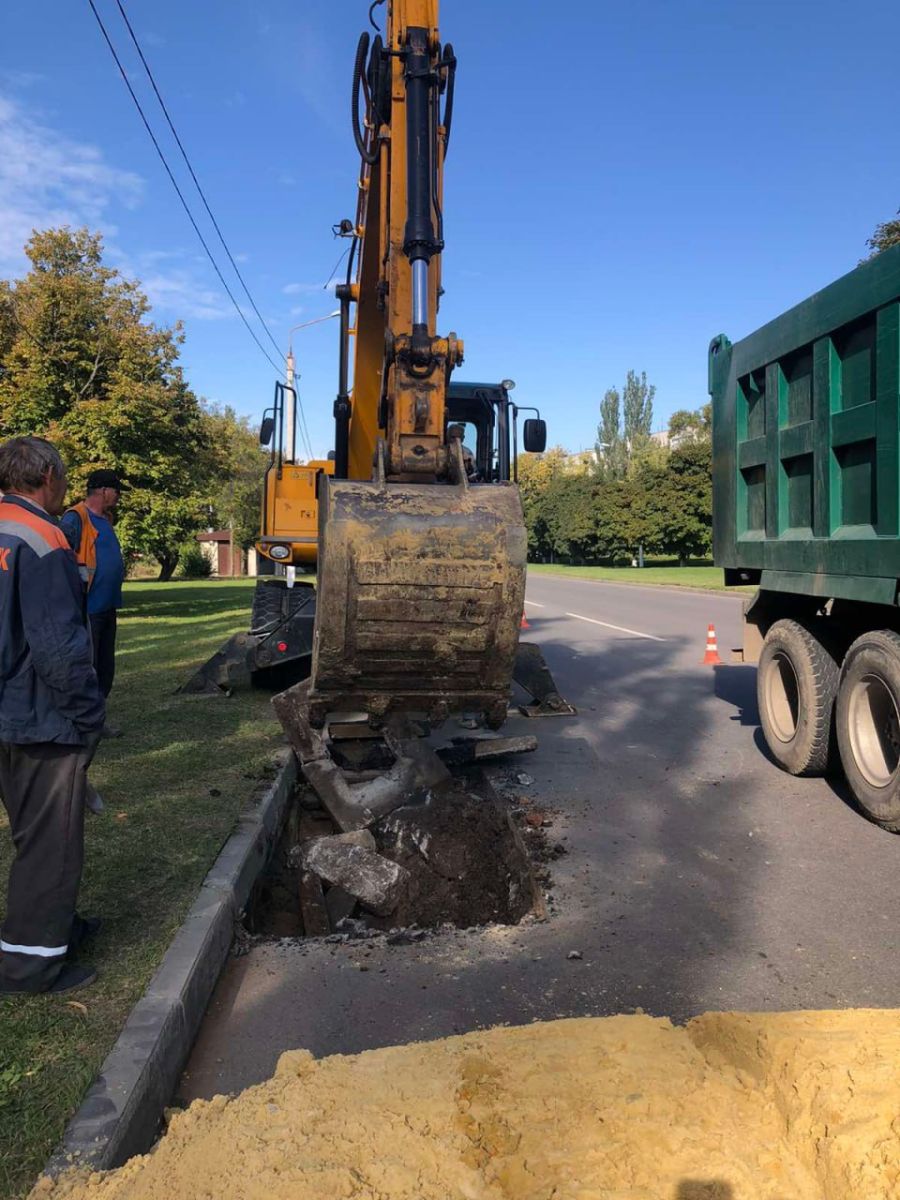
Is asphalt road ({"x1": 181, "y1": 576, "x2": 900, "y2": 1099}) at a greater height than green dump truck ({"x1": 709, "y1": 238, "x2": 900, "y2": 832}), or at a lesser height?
lesser

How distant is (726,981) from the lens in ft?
12.0

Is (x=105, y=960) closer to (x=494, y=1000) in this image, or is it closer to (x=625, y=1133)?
(x=494, y=1000)

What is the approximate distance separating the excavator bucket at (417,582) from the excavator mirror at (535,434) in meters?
3.58

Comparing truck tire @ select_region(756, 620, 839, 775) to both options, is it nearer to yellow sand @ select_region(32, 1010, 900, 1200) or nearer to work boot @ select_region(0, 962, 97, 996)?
yellow sand @ select_region(32, 1010, 900, 1200)

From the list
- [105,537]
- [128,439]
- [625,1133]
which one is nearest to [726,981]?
[625,1133]

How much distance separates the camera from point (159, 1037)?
9.50 ft

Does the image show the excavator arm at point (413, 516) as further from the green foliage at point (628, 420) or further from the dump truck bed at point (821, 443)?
the green foliage at point (628, 420)

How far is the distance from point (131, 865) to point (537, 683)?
14.0 feet

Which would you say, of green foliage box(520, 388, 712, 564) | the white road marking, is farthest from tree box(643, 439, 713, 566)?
the white road marking

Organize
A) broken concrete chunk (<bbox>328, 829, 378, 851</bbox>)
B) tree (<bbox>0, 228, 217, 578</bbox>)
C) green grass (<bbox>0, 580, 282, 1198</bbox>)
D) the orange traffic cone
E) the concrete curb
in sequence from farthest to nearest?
1. tree (<bbox>0, 228, 217, 578</bbox>)
2. the orange traffic cone
3. broken concrete chunk (<bbox>328, 829, 378, 851</bbox>)
4. green grass (<bbox>0, 580, 282, 1198</bbox>)
5. the concrete curb

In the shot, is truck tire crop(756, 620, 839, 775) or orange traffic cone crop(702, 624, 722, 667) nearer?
truck tire crop(756, 620, 839, 775)

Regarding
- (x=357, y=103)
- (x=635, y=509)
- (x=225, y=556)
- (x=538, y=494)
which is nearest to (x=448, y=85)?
(x=357, y=103)

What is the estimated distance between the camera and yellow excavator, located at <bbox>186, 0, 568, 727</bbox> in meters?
4.10

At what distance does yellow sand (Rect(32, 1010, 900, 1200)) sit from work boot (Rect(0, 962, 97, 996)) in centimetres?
93
